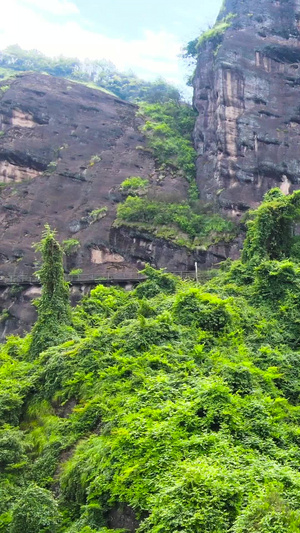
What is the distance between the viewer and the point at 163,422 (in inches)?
380

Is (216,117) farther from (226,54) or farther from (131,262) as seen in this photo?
(131,262)

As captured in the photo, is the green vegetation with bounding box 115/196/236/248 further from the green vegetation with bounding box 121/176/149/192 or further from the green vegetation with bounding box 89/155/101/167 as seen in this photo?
the green vegetation with bounding box 89/155/101/167

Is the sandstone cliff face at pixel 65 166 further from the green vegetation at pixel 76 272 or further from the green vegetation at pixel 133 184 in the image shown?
the green vegetation at pixel 133 184

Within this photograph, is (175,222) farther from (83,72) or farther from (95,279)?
(83,72)

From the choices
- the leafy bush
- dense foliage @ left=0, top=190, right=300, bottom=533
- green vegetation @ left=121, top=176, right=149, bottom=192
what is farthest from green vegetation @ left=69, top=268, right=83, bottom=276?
the leafy bush

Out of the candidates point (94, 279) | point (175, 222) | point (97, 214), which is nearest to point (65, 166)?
point (97, 214)

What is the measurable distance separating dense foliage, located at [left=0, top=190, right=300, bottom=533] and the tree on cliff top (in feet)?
2.38

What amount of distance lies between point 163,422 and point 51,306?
1033 centimetres

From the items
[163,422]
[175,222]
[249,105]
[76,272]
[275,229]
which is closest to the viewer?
[163,422]

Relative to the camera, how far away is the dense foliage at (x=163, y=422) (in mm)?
7598

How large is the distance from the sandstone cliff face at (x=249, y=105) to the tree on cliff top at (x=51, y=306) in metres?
16.6

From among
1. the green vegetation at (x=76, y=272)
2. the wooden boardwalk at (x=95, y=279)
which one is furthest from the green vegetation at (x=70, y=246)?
the wooden boardwalk at (x=95, y=279)

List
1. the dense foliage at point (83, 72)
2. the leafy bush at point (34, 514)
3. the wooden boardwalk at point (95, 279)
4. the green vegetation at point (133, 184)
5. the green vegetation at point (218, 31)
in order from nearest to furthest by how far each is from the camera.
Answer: the leafy bush at point (34, 514)
the wooden boardwalk at point (95, 279)
the green vegetation at point (133, 184)
the green vegetation at point (218, 31)
the dense foliage at point (83, 72)

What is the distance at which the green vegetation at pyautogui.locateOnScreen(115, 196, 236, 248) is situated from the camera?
31859 mm
